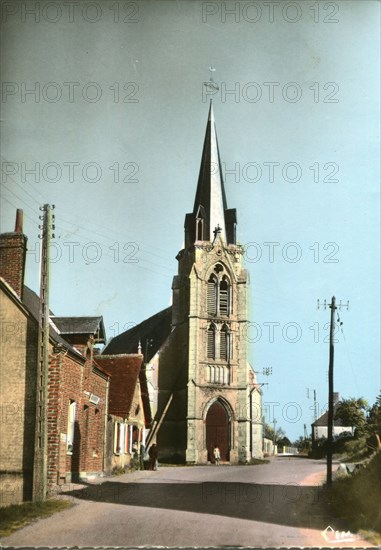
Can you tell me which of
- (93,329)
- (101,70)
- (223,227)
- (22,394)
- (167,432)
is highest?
(223,227)

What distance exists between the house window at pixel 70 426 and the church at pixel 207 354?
26.0 metres

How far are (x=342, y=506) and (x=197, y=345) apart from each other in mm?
33309

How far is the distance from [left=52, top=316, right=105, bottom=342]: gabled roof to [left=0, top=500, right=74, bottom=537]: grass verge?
567 centimetres

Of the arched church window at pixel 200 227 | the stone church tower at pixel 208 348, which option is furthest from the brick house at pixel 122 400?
the arched church window at pixel 200 227

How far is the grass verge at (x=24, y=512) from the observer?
10914 millimetres

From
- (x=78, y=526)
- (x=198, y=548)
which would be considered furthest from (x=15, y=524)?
(x=198, y=548)

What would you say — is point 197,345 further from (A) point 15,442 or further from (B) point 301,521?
(B) point 301,521

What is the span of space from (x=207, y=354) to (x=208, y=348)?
436 millimetres

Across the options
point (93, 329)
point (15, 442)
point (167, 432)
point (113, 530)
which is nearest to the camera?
point (113, 530)

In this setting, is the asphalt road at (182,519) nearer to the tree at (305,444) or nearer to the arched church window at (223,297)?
the arched church window at (223,297)

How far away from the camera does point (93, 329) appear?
725 inches

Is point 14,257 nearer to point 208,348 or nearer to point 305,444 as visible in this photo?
point 208,348

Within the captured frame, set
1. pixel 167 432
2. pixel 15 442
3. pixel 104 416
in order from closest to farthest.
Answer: pixel 15 442, pixel 104 416, pixel 167 432

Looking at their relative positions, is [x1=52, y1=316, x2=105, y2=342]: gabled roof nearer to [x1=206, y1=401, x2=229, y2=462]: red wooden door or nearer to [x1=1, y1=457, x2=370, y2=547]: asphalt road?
[x1=1, y1=457, x2=370, y2=547]: asphalt road
